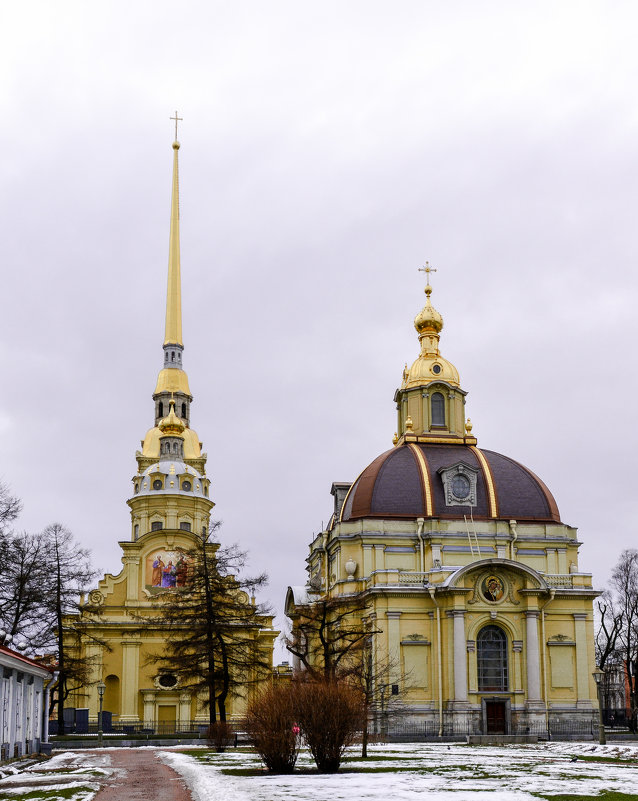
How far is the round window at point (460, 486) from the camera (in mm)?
67062

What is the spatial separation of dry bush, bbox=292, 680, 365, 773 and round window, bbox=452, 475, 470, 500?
1468 inches

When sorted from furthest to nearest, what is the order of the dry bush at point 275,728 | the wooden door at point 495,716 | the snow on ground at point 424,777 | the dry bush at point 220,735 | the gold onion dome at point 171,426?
the gold onion dome at point 171,426 < the wooden door at point 495,716 < the dry bush at point 220,735 < the dry bush at point 275,728 < the snow on ground at point 424,777

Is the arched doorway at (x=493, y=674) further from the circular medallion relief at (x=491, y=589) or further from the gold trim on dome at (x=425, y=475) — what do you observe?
the gold trim on dome at (x=425, y=475)

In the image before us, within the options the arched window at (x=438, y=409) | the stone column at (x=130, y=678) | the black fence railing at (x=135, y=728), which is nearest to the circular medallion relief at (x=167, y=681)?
the stone column at (x=130, y=678)

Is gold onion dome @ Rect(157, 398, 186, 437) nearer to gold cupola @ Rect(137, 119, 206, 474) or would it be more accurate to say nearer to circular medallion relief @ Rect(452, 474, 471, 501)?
gold cupola @ Rect(137, 119, 206, 474)

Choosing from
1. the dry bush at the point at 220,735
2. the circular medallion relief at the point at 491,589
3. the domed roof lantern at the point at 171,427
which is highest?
the domed roof lantern at the point at 171,427

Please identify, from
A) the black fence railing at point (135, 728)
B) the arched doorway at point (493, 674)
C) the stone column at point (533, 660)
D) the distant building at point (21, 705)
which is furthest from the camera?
the black fence railing at point (135, 728)

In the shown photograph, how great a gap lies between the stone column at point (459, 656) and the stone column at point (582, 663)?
743cm

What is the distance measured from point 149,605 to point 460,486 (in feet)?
87.9

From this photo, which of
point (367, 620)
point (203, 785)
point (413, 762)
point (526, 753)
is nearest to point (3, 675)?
point (203, 785)

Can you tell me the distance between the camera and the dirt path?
23.1 m

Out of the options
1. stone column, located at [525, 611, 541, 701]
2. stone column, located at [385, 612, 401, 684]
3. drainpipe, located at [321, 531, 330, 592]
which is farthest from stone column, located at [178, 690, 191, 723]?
stone column, located at [525, 611, 541, 701]

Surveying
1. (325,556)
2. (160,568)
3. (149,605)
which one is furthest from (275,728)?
(160,568)

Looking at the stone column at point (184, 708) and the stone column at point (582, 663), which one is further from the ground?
the stone column at point (582, 663)
